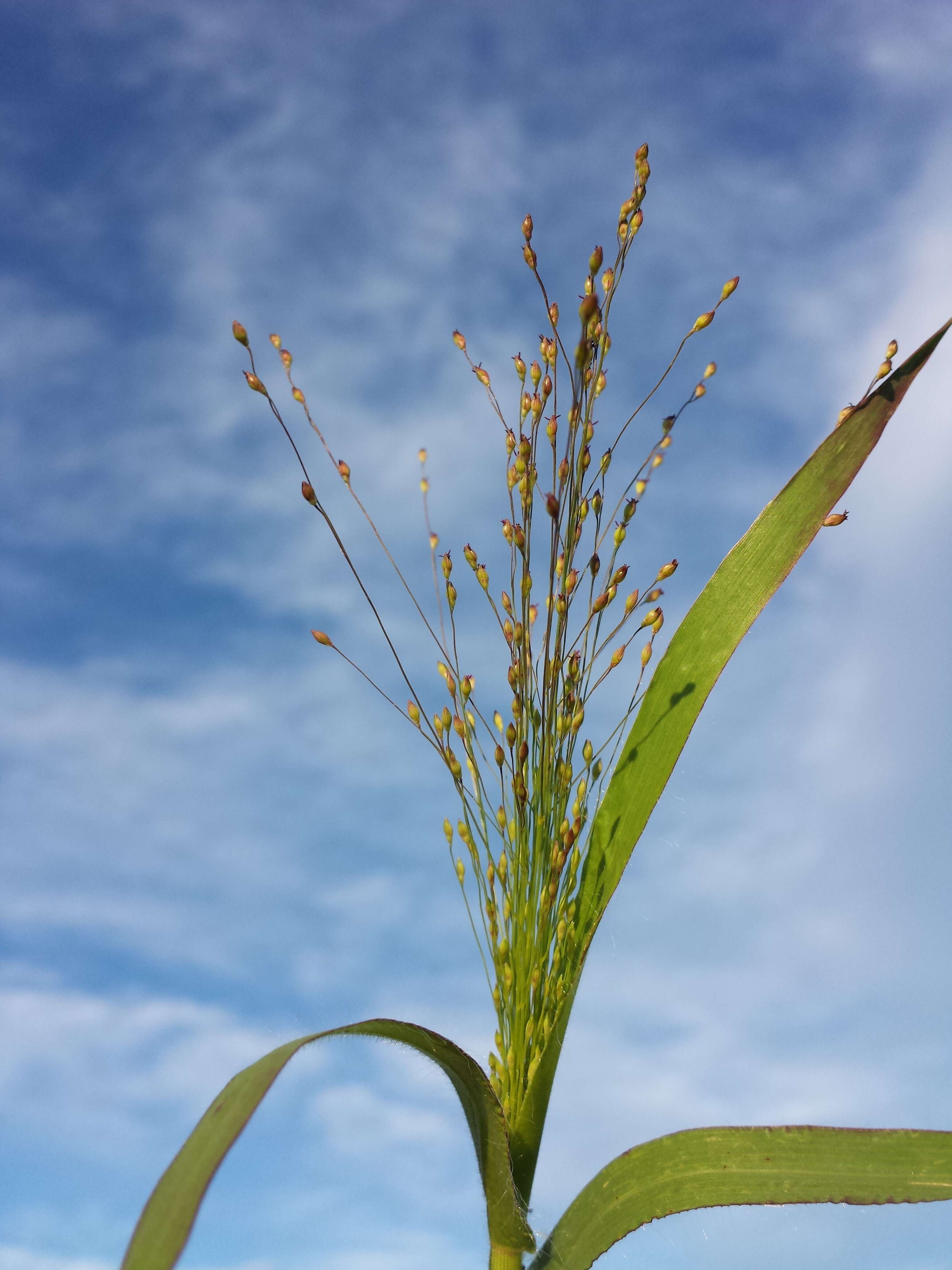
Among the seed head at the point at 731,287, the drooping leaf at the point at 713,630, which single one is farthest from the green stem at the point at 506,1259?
the seed head at the point at 731,287

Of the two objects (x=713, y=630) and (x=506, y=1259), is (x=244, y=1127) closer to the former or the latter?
(x=506, y=1259)

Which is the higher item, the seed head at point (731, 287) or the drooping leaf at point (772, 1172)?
the seed head at point (731, 287)

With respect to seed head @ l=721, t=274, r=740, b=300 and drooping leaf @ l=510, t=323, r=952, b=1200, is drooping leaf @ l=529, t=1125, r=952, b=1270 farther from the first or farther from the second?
seed head @ l=721, t=274, r=740, b=300

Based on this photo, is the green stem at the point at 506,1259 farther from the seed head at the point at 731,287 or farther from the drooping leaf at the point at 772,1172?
the seed head at the point at 731,287

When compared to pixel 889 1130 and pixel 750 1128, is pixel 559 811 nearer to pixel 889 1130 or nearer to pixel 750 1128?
pixel 750 1128

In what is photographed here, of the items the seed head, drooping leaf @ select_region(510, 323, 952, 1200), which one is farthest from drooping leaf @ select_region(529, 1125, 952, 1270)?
the seed head

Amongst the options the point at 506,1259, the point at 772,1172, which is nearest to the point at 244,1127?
the point at 506,1259
